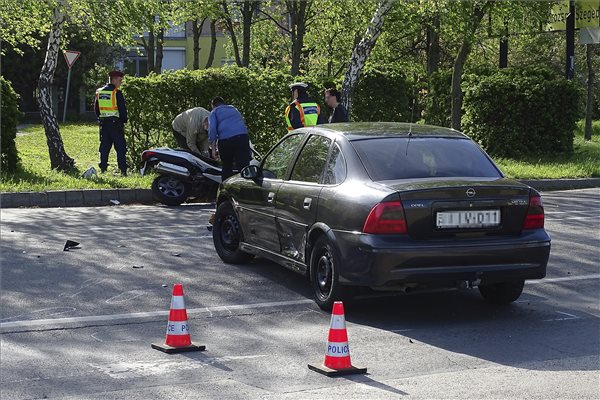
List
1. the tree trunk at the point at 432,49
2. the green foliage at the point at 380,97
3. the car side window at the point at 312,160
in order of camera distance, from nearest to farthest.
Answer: the car side window at the point at 312,160 < the green foliage at the point at 380,97 < the tree trunk at the point at 432,49

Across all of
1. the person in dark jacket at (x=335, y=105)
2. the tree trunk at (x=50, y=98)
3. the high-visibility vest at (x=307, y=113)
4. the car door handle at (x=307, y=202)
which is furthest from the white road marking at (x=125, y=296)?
the tree trunk at (x=50, y=98)

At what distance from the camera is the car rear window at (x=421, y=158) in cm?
859

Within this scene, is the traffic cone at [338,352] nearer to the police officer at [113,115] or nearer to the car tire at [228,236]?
the car tire at [228,236]

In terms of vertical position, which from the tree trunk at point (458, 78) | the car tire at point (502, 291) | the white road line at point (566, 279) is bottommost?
the white road line at point (566, 279)

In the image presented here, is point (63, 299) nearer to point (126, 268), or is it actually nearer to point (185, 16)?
point (126, 268)

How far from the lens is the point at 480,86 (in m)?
23.5

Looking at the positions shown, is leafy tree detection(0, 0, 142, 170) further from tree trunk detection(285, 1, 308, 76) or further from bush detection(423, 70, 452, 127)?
tree trunk detection(285, 1, 308, 76)

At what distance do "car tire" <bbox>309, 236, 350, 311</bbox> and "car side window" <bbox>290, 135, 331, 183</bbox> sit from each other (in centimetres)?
72

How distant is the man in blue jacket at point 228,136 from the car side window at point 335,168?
4823 mm

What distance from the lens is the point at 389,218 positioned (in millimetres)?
8031

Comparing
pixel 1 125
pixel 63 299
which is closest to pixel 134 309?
pixel 63 299

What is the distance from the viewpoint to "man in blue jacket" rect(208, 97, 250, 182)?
13828 millimetres

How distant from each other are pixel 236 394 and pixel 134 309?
2688 millimetres

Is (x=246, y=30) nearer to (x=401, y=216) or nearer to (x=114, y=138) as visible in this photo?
(x=114, y=138)
